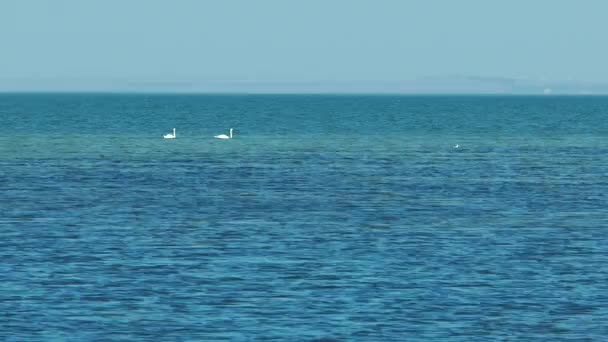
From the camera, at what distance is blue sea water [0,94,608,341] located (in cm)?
2870

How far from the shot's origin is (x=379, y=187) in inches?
2287

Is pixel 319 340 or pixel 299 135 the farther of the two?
pixel 299 135

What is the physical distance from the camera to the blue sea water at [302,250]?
94.2 ft

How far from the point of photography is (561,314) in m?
29.6

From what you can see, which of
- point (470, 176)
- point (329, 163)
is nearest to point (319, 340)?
point (470, 176)

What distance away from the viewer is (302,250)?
38.1m

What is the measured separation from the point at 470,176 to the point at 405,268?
2972 cm

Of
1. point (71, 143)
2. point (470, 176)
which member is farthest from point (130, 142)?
point (470, 176)

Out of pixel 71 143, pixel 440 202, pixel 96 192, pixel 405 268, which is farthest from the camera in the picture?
pixel 71 143

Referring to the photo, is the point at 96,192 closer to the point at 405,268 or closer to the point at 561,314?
the point at 405,268

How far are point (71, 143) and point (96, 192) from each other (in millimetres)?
A: 39262

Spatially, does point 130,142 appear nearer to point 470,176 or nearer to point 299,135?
point 299,135

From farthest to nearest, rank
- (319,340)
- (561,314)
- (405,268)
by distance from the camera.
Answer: (405,268)
(561,314)
(319,340)

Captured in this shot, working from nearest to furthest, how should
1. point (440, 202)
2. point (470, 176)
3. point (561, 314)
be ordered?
1. point (561, 314)
2. point (440, 202)
3. point (470, 176)
